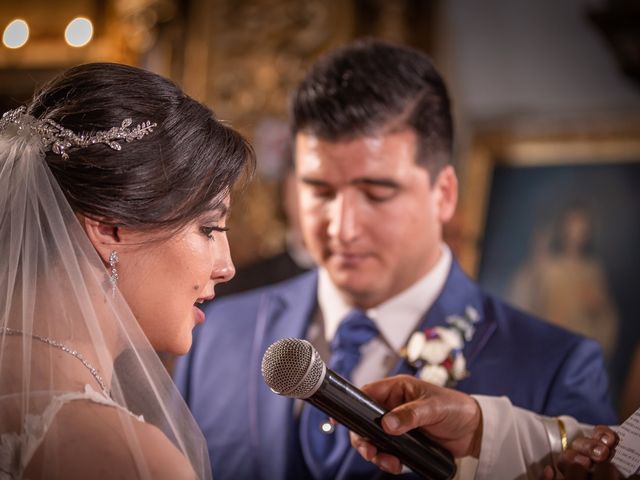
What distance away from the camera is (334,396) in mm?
1597

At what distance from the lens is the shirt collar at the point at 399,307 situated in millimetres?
2455

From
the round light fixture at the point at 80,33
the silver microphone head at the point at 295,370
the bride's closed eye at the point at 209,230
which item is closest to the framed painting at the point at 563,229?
the round light fixture at the point at 80,33

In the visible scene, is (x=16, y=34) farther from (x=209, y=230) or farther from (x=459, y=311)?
(x=209, y=230)

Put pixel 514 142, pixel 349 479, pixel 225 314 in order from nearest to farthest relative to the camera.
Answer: pixel 349 479, pixel 225 314, pixel 514 142

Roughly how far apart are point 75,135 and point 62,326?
1.20 ft

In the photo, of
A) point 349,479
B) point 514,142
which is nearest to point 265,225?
point 514,142

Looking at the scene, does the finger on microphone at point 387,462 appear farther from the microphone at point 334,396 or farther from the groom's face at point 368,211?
the groom's face at point 368,211

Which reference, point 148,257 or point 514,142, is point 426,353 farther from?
point 514,142

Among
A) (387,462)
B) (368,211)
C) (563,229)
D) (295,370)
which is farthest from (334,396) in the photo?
(563,229)

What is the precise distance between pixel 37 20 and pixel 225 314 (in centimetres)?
281

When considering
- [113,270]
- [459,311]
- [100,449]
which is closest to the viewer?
[100,449]

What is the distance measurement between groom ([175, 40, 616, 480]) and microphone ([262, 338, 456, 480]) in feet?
1.71

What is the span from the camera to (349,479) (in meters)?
2.26

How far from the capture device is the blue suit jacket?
7.43 feet
